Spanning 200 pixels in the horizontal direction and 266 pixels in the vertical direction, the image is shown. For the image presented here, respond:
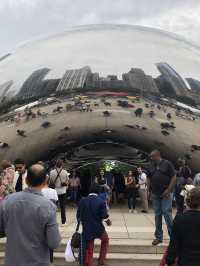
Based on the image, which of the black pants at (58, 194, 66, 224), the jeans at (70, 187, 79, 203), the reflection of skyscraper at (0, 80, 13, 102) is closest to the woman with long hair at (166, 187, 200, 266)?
the black pants at (58, 194, 66, 224)

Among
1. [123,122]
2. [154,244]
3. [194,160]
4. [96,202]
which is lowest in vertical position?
[154,244]

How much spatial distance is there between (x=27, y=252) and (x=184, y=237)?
1.12m

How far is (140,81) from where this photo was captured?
8562mm

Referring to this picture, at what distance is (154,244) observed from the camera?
6609mm

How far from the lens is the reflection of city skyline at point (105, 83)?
842 centimetres

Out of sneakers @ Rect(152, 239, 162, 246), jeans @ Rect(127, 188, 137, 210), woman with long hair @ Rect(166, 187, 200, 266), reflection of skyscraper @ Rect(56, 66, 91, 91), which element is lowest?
sneakers @ Rect(152, 239, 162, 246)

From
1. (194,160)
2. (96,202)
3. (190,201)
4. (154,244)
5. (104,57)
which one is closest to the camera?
(190,201)

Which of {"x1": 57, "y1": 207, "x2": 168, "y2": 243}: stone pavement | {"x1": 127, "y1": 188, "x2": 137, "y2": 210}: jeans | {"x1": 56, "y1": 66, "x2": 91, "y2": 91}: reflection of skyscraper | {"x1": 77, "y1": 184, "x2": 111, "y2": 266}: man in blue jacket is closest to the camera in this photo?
{"x1": 77, "y1": 184, "x2": 111, "y2": 266}: man in blue jacket

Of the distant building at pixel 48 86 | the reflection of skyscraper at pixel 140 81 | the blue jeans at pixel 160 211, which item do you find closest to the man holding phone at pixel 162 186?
the blue jeans at pixel 160 211

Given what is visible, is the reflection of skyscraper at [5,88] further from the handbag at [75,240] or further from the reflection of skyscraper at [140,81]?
the handbag at [75,240]

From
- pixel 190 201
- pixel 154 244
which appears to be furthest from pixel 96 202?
pixel 190 201

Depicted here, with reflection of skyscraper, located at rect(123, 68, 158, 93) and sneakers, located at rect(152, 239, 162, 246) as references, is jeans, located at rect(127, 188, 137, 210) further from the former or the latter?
sneakers, located at rect(152, 239, 162, 246)

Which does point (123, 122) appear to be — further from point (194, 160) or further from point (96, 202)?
point (96, 202)

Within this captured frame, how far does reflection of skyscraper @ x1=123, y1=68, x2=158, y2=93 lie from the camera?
27.6 feet
